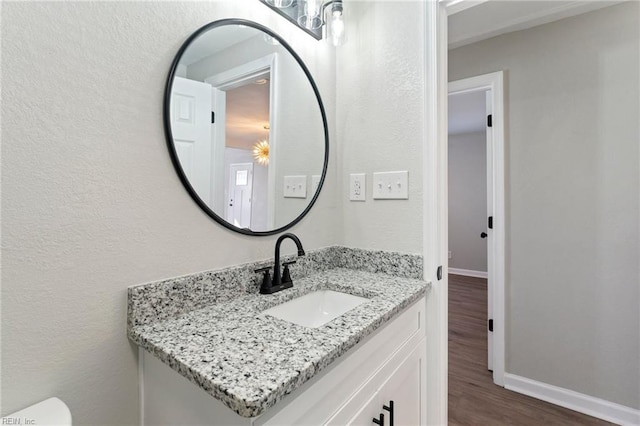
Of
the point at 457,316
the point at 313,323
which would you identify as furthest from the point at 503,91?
the point at 457,316

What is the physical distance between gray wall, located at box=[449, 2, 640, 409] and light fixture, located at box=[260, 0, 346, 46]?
1.33m

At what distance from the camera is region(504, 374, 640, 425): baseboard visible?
163 centimetres

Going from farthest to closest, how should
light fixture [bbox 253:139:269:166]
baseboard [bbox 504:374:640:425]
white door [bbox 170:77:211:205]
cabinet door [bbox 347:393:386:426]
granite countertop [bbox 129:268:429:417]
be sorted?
baseboard [bbox 504:374:640:425]
light fixture [bbox 253:139:269:166]
white door [bbox 170:77:211:205]
cabinet door [bbox 347:393:386:426]
granite countertop [bbox 129:268:429:417]

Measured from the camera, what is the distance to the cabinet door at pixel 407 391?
897 millimetres

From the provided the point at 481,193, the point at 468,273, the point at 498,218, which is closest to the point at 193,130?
the point at 498,218

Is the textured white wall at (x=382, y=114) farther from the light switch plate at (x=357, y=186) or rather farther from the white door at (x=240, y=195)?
the white door at (x=240, y=195)

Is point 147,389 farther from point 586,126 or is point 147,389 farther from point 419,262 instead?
point 586,126

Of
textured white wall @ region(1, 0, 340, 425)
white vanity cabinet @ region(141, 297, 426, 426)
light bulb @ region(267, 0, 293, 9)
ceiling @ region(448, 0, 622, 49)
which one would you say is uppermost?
ceiling @ region(448, 0, 622, 49)

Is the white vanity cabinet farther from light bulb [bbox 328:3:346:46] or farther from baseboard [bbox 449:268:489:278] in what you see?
baseboard [bbox 449:268:489:278]

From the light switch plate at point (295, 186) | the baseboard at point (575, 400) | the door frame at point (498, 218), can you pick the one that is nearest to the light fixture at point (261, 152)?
the light switch plate at point (295, 186)

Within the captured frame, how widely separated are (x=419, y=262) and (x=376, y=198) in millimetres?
348

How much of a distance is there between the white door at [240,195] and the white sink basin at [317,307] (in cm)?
34

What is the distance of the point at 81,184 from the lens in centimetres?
68

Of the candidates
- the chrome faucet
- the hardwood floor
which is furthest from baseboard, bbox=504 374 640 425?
the chrome faucet
